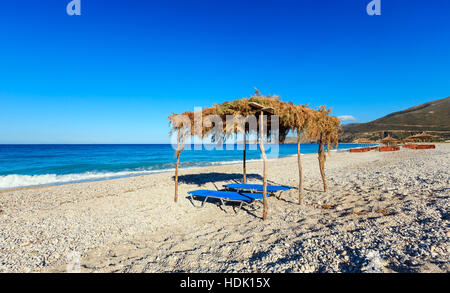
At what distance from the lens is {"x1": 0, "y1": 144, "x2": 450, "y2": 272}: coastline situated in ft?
9.29

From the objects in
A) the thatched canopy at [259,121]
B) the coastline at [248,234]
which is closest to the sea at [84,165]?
the thatched canopy at [259,121]

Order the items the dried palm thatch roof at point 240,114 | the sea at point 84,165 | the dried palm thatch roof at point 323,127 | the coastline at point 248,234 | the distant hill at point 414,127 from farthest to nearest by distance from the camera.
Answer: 1. the distant hill at point 414,127
2. the sea at point 84,165
3. the dried palm thatch roof at point 323,127
4. the dried palm thatch roof at point 240,114
5. the coastline at point 248,234

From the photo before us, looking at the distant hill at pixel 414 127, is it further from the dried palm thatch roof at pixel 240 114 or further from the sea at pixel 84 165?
the dried palm thatch roof at pixel 240 114

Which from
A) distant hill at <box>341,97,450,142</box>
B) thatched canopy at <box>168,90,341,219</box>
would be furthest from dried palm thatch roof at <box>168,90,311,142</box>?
distant hill at <box>341,97,450,142</box>

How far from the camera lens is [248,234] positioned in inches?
163

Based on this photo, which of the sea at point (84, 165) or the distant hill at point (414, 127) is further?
the distant hill at point (414, 127)

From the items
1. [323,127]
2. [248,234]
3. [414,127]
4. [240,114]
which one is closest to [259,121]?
[240,114]

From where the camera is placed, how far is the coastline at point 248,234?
2832 millimetres

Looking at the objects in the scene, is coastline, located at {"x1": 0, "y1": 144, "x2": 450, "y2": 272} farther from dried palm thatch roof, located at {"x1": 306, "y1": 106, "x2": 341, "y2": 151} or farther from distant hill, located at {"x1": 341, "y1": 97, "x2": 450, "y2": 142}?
distant hill, located at {"x1": 341, "y1": 97, "x2": 450, "y2": 142}

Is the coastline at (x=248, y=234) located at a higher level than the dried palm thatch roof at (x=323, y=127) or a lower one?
lower

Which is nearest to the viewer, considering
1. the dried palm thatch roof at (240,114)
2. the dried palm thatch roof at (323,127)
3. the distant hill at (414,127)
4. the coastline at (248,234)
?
the coastline at (248,234)
